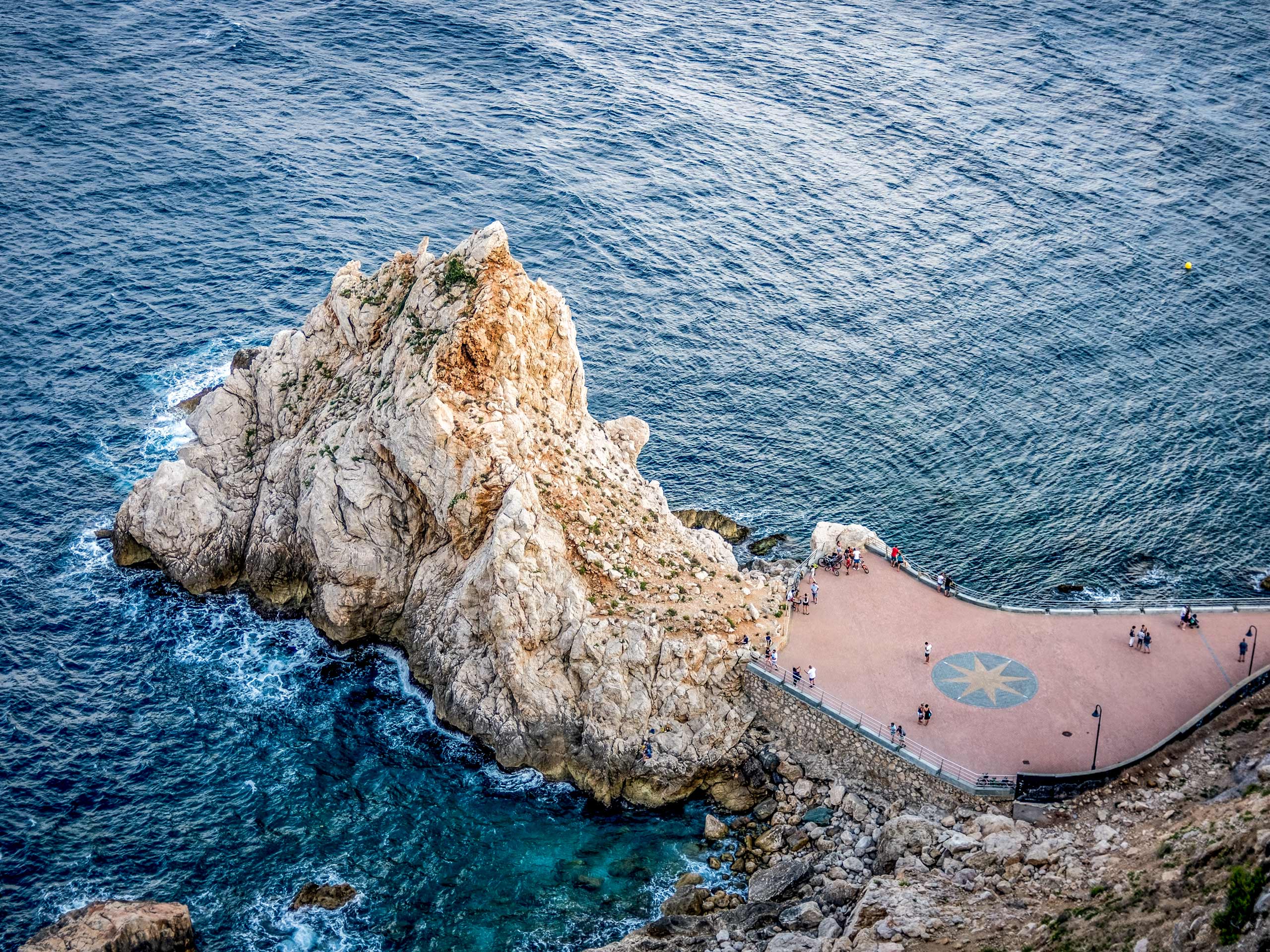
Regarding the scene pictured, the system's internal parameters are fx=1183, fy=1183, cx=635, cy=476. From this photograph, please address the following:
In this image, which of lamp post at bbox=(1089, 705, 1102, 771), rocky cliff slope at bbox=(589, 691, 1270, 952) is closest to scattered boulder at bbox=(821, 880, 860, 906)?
rocky cliff slope at bbox=(589, 691, 1270, 952)

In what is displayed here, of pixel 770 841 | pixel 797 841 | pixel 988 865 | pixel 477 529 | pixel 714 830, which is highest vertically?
pixel 477 529

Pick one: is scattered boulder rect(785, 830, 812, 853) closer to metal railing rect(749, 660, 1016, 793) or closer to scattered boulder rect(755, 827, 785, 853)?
scattered boulder rect(755, 827, 785, 853)

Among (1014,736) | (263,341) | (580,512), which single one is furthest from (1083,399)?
(263,341)

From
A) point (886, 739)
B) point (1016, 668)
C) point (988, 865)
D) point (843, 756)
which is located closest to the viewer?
point (988, 865)

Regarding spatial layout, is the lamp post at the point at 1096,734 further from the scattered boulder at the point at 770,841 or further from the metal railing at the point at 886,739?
the scattered boulder at the point at 770,841

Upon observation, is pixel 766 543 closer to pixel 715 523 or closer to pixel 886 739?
pixel 715 523

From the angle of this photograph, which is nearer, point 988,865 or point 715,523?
point 988,865

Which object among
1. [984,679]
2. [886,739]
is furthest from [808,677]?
[984,679]
